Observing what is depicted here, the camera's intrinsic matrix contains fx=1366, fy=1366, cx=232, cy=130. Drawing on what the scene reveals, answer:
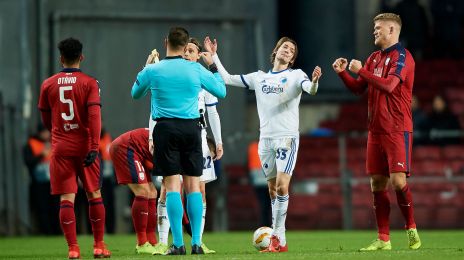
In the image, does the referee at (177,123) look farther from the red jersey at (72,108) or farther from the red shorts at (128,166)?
the red shorts at (128,166)

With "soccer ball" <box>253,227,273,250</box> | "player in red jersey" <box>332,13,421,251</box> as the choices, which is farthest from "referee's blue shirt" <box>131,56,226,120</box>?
"soccer ball" <box>253,227,273,250</box>

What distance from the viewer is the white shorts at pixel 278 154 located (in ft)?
48.5

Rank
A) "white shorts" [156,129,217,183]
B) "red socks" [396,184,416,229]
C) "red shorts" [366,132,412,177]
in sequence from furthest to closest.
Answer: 1. "white shorts" [156,129,217,183]
2. "red socks" [396,184,416,229]
3. "red shorts" [366,132,412,177]

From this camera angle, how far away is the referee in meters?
13.2

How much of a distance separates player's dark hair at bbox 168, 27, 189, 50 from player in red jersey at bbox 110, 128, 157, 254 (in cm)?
207

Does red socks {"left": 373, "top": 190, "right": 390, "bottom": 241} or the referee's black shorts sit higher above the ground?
the referee's black shorts

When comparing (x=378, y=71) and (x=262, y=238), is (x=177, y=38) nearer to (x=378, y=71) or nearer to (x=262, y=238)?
(x=378, y=71)

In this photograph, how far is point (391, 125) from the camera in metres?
14.1

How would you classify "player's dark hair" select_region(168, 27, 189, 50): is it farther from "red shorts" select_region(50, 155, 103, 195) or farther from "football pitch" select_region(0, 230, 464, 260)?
"football pitch" select_region(0, 230, 464, 260)

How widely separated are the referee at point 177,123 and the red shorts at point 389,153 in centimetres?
189

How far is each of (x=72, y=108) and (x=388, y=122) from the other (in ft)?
10.7

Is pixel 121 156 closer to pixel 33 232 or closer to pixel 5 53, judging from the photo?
pixel 33 232

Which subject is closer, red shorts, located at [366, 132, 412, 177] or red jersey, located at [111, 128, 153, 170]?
red shorts, located at [366, 132, 412, 177]

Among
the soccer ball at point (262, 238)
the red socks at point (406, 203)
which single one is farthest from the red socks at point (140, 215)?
the red socks at point (406, 203)
